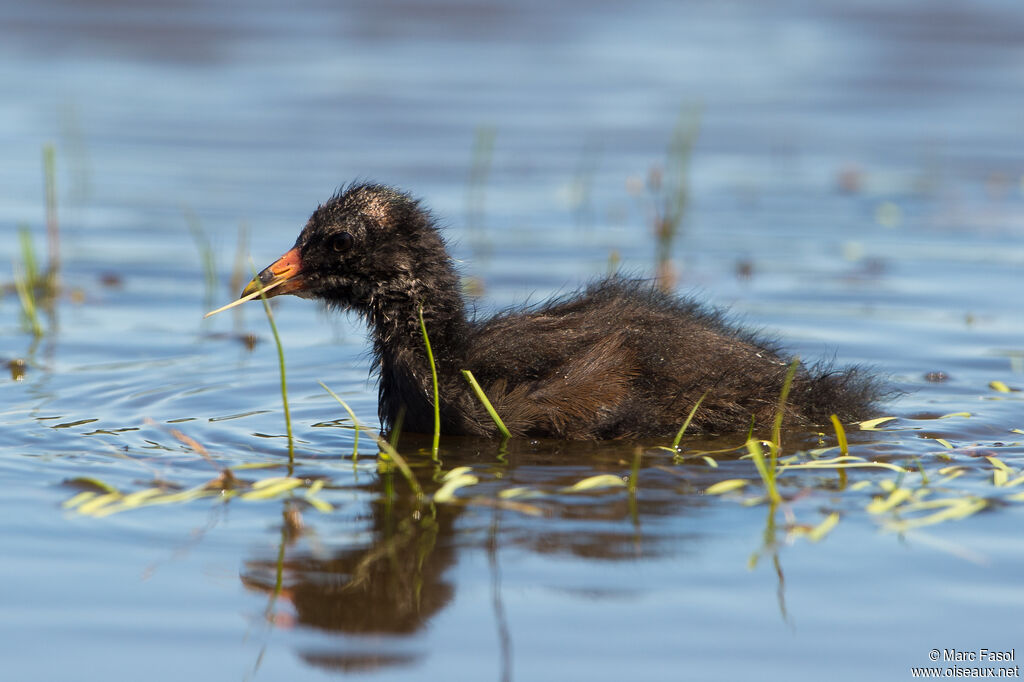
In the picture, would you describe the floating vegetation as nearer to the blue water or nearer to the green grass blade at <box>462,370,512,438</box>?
the blue water

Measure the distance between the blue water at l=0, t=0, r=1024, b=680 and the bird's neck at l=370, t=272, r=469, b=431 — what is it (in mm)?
256

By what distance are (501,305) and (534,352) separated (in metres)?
2.77

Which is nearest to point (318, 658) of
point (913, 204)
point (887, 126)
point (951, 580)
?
point (951, 580)

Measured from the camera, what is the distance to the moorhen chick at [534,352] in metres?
5.85

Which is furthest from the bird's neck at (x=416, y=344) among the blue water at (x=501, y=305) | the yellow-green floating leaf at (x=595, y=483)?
the yellow-green floating leaf at (x=595, y=483)

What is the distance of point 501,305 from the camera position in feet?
28.6

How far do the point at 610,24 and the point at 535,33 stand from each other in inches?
60.7

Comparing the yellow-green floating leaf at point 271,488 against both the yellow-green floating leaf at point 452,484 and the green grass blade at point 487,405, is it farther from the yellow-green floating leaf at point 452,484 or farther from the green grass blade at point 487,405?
the green grass blade at point 487,405

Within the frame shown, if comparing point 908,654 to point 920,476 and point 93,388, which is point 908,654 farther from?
point 93,388

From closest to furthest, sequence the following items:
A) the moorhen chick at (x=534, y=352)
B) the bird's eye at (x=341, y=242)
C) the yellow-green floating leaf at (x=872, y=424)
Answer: the moorhen chick at (x=534, y=352) → the yellow-green floating leaf at (x=872, y=424) → the bird's eye at (x=341, y=242)

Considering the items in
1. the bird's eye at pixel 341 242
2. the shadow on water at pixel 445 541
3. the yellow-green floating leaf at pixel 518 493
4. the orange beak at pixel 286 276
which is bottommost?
the shadow on water at pixel 445 541

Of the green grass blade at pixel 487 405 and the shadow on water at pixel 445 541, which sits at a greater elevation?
the green grass blade at pixel 487 405

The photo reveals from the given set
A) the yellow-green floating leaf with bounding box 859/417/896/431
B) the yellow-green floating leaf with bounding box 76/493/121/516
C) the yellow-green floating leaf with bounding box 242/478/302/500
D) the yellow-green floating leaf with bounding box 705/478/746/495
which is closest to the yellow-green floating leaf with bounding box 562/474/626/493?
the yellow-green floating leaf with bounding box 705/478/746/495

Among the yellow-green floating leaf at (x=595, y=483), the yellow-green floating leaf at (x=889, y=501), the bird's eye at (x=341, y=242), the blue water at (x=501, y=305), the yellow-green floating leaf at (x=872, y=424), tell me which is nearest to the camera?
the blue water at (x=501, y=305)
